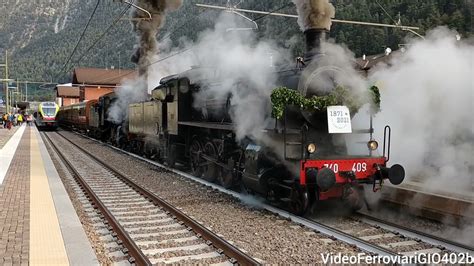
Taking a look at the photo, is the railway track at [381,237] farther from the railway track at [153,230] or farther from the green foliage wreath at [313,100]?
the green foliage wreath at [313,100]

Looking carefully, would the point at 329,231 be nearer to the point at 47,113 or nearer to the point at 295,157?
the point at 295,157

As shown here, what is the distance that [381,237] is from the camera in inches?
250

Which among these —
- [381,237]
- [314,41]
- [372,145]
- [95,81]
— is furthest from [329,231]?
[95,81]

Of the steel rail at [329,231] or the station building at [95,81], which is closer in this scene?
the steel rail at [329,231]

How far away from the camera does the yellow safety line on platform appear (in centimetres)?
504

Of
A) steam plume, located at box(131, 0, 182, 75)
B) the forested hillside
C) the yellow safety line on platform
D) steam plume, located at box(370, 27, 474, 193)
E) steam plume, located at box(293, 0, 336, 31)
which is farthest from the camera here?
Answer: the forested hillside

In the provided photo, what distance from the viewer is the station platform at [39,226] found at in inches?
202

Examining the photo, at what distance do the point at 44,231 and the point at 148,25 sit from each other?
16683 millimetres

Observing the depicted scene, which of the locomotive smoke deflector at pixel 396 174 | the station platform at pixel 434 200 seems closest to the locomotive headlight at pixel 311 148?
the locomotive smoke deflector at pixel 396 174

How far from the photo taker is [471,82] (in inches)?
317

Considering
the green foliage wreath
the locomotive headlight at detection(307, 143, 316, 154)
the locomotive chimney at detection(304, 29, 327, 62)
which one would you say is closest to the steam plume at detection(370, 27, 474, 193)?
the green foliage wreath

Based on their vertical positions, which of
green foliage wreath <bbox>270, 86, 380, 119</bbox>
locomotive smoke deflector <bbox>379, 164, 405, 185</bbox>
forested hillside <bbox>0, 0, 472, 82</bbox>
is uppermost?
forested hillside <bbox>0, 0, 472, 82</bbox>

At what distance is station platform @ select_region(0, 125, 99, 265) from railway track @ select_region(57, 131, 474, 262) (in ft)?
10.4

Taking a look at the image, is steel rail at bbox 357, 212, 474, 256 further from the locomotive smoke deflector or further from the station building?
the station building
